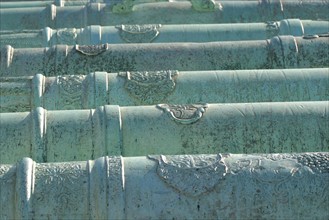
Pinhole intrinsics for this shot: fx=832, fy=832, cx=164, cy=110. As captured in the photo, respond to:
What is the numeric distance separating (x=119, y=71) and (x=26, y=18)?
3.36m

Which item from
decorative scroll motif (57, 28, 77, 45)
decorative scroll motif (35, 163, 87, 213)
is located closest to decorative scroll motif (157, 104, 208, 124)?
decorative scroll motif (35, 163, 87, 213)

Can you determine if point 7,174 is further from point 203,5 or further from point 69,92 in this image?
point 203,5

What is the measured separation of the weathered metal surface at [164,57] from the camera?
29.1ft

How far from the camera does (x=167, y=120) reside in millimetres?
7059

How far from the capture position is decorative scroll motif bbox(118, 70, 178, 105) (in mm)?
7938

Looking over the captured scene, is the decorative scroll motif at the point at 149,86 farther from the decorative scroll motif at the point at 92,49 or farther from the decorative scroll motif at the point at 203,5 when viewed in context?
the decorative scroll motif at the point at 203,5

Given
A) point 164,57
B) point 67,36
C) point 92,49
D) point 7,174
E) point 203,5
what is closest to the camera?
point 7,174

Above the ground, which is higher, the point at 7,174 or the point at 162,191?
the point at 7,174

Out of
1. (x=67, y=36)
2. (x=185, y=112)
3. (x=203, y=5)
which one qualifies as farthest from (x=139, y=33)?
(x=185, y=112)

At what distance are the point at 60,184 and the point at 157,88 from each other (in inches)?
94.1

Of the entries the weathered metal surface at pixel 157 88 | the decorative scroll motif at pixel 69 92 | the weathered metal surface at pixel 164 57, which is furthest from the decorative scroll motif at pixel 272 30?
the decorative scroll motif at pixel 69 92

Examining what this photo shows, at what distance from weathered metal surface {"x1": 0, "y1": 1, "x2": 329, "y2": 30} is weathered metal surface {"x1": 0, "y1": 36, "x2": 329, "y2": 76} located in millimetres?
2128

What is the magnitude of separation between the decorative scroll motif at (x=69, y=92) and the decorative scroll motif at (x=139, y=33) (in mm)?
2015

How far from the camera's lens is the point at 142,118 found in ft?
23.1
